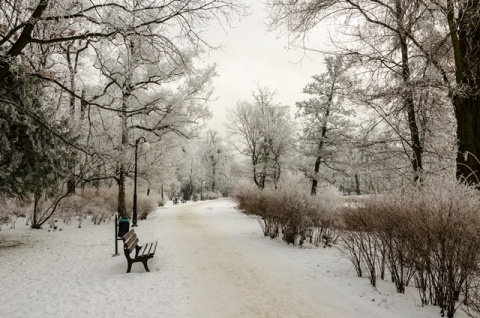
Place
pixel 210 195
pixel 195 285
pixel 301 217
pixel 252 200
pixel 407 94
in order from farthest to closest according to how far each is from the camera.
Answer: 1. pixel 210 195
2. pixel 252 200
3. pixel 301 217
4. pixel 407 94
5. pixel 195 285

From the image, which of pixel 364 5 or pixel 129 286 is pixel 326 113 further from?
pixel 129 286

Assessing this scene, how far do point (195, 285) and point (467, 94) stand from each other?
6.85 m

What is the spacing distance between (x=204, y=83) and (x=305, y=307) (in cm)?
1573

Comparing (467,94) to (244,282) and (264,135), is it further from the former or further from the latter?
(264,135)

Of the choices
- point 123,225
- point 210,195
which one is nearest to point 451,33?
point 123,225

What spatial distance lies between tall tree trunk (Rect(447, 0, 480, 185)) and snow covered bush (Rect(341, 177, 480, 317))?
57.0 inches

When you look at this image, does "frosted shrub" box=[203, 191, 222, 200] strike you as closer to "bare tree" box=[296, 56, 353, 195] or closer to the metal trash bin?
"bare tree" box=[296, 56, 353, 195]

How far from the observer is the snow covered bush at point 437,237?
414 centimetres

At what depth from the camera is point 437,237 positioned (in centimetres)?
436

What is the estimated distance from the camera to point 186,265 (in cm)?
764

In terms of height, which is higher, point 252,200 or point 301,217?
point 252,200

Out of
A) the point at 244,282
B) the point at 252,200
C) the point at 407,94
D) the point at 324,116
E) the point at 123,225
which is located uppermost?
the point at 324,116

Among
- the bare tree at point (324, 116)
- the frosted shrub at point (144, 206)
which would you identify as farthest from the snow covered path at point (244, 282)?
the bare tree at point (324, 116)

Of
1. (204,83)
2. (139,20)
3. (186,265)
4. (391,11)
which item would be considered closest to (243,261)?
(186,265)
